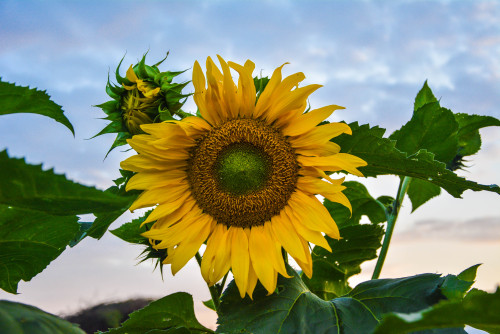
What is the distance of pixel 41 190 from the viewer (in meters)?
0.74

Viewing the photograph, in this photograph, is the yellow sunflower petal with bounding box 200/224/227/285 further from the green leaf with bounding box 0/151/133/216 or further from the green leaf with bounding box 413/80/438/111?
the green leaf with bounding box 413/80/438/111

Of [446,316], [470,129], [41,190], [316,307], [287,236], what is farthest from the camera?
[470,129]

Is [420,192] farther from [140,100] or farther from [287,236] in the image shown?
[140,100]

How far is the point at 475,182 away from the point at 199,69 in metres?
0.73

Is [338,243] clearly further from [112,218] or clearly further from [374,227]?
[112,218]

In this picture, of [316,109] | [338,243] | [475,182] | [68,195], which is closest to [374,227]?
[338,243]

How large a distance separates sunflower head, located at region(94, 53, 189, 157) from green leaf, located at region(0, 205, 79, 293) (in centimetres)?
24

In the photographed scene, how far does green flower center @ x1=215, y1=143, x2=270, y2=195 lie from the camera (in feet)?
4.48

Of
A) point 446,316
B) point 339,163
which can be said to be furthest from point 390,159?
point 446,316

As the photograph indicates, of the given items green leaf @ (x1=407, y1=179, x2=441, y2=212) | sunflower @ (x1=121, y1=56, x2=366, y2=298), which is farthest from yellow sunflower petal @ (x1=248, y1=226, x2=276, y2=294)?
green leaf @ (x1=407, y1=179, x2=441, y2=212)

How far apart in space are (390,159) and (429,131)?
489 millimetres

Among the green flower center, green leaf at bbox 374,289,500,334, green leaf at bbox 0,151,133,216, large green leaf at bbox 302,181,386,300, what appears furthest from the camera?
large green leaf at bbox 302,181,386,300

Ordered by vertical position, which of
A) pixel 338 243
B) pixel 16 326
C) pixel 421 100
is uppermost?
pixel 421 100

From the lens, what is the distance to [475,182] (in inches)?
51.2
